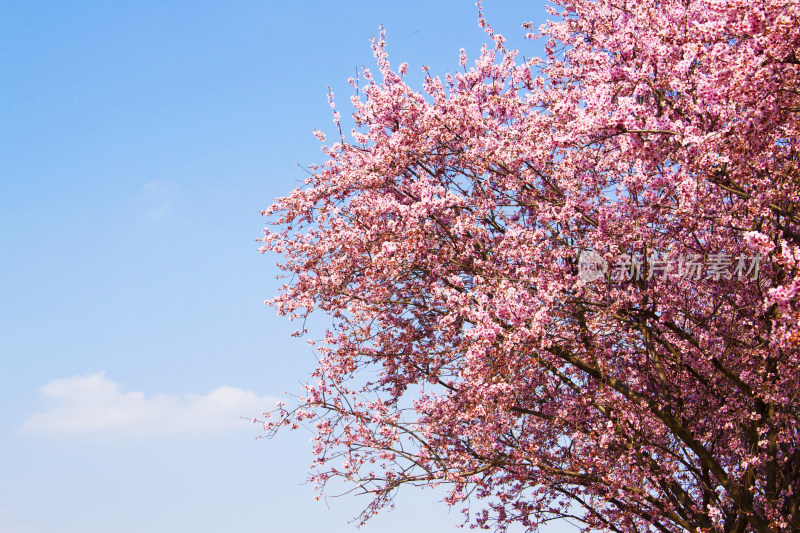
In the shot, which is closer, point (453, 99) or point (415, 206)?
point (415, 206)

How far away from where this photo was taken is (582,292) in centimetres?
1275

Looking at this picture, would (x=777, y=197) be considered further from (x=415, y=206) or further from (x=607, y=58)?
(x=415, y=206)

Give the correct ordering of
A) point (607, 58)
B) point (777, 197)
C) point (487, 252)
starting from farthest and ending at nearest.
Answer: point (487, 252) → point (607, 58) → point (777, 197)

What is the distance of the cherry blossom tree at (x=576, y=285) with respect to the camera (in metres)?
11.5

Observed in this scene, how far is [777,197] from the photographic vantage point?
10734 millimetres

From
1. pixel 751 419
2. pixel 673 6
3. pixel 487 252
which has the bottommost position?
pixel 751 419

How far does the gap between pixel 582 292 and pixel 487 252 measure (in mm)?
1938

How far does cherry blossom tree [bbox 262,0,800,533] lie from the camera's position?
1147 cm

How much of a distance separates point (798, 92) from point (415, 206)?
649 centimetres

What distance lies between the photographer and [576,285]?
12.4m

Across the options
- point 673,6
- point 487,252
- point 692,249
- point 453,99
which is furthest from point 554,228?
point 673,6

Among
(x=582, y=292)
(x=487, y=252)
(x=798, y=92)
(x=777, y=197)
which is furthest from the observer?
(x=487, y=252)

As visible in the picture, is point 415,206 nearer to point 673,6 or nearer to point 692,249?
point 692,249

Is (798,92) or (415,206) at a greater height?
(415,206)
